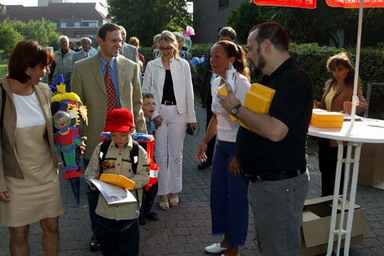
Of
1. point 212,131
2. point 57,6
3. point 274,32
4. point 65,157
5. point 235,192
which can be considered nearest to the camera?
point 274,32

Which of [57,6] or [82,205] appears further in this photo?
[57,6]

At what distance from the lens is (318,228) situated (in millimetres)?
3432

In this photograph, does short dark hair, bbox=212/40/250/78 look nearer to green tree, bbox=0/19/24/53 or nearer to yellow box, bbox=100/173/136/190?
yellow box, bbox=100/173/136/190

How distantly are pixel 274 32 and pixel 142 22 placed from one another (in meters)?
35.5

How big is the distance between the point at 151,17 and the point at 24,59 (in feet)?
115

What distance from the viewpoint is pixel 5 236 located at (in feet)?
13.0

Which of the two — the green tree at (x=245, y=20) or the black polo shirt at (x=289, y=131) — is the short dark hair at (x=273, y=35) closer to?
the black polo shirt at (x=289, y=131)

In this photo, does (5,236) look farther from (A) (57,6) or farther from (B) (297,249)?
(A) (57,6)

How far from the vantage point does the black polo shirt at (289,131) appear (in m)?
2.13

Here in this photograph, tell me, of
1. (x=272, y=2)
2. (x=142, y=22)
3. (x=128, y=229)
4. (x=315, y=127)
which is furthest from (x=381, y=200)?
(x=142, y=22)

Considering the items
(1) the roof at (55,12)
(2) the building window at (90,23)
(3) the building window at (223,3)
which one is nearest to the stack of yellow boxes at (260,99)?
(3) the building window at (223,3)

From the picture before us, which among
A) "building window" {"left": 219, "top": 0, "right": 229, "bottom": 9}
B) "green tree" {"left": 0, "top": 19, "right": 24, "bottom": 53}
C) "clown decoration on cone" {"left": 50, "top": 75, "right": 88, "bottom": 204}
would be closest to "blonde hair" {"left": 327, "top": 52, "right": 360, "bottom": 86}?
"clown decoration on cone" {"left": 50, "top": 75, "right": 88, "bottom": 204}

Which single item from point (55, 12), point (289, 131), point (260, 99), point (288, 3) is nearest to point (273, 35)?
point (260, 99)

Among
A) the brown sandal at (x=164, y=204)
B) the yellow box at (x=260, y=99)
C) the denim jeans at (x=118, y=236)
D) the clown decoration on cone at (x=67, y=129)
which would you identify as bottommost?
the brown sandal at (x=164, y=204)
